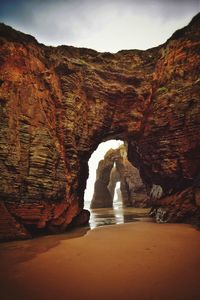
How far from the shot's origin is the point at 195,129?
10.8 m

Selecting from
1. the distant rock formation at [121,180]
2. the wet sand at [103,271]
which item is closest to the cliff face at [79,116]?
the wet sand at [103,271]

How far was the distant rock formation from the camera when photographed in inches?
1282

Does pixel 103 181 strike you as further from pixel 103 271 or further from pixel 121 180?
pixel 103 271

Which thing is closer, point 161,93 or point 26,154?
point 26,154

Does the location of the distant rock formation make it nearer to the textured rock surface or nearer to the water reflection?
the textured rock surface

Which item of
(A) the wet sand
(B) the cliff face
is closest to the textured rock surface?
(B) the cliff face

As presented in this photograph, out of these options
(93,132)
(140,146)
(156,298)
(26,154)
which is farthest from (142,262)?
(140,146)

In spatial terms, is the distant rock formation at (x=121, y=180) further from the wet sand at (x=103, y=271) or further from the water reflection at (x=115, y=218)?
the wet sand at (x=103, y=271)

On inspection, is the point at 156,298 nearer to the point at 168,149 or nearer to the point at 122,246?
the point at 122,246

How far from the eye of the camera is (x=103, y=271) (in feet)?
12.7

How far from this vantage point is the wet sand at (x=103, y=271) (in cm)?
307

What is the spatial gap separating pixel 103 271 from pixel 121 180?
Answer: 115ft

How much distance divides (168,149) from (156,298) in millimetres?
9968

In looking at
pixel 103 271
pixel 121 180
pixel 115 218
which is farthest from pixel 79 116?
pixel 121 180
